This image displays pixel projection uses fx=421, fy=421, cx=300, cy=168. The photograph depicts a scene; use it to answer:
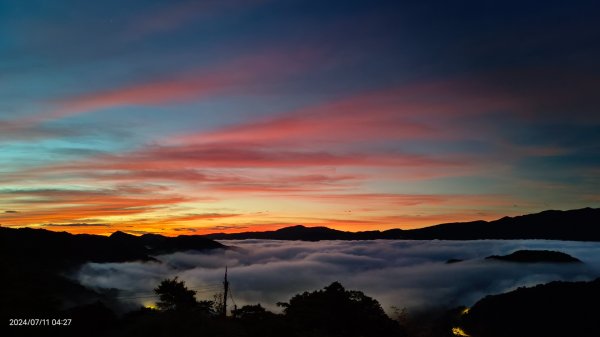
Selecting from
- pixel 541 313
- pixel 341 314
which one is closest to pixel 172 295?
pixel 341 314

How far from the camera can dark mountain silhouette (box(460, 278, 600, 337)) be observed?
142000 mm

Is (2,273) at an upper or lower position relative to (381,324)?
upper

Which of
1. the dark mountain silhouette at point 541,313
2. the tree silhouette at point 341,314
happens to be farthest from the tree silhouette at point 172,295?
the dark mountain silhouette at point 541,313

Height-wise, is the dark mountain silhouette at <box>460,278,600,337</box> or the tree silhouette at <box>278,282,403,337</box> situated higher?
the tree silhouette at <box>278,282,403,337</box>

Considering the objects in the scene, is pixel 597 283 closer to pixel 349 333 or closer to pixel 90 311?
pixel 349 333

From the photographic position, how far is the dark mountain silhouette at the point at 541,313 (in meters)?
142

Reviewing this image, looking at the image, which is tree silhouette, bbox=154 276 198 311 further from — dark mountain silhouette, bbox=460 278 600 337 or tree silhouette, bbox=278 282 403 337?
dark mountain silhouette, bbox=460 278 600 337

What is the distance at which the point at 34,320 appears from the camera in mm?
30641

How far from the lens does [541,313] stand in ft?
503

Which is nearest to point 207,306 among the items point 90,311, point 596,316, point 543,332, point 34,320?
point 90,311

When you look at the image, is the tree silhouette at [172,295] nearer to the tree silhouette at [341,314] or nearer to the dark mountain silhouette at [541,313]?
the tree silhouette at [341,314]

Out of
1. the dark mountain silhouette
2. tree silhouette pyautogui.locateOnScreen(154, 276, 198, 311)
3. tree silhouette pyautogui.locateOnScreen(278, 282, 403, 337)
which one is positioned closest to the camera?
tree silhouette pyautogui.locateOnScreen(278, 282, 403, 337)

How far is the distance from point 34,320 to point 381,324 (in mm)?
41753

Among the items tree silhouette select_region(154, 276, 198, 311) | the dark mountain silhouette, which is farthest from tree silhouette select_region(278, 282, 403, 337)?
the dark mountain silhouette
